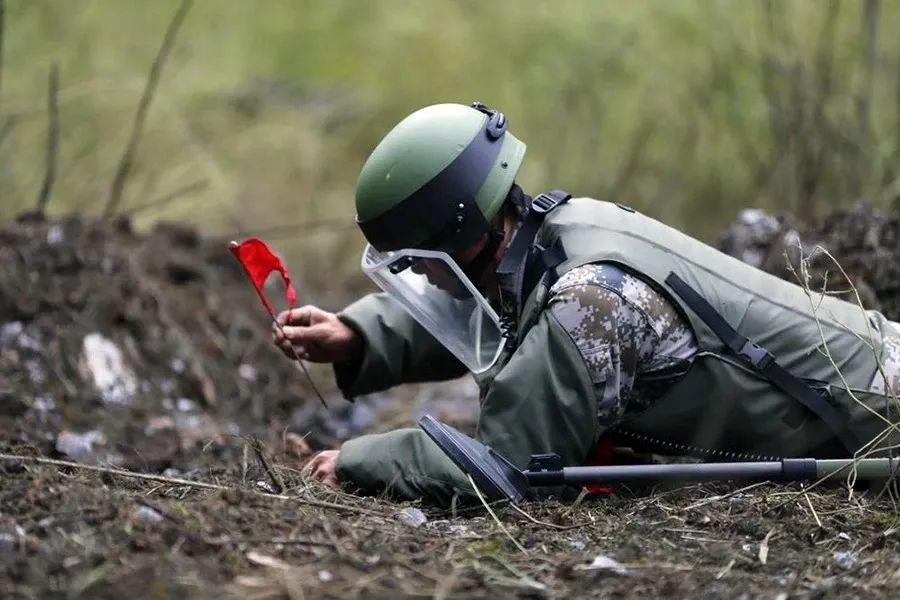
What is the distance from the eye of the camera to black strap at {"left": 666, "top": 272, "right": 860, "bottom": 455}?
3.65 metres

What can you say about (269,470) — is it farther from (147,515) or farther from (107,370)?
(107,370)

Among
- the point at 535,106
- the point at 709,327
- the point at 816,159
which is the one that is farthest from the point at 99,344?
the point at 535,106

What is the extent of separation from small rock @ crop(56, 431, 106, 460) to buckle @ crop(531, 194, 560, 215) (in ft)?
6.94

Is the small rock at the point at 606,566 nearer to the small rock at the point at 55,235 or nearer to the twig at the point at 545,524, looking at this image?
the twig at the point at 545,524

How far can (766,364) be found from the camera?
3.69 meters

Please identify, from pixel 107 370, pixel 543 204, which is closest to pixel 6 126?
pixel 107 370

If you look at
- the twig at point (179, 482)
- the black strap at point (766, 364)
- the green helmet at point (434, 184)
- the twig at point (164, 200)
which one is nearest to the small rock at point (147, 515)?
the twig at point (179, 482)

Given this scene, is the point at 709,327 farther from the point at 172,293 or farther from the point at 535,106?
the point at 535,106

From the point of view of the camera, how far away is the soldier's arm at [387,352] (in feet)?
14.3

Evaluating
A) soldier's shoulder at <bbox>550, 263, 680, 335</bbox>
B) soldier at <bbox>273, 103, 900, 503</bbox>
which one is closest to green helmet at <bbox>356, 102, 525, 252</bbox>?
soldier at <bbox>273, 103, 900, 503</bbox>

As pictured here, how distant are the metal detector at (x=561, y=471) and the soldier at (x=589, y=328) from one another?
53 millimetres

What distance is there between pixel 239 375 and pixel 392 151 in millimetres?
3008

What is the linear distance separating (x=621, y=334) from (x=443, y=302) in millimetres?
670

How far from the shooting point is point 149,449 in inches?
205
